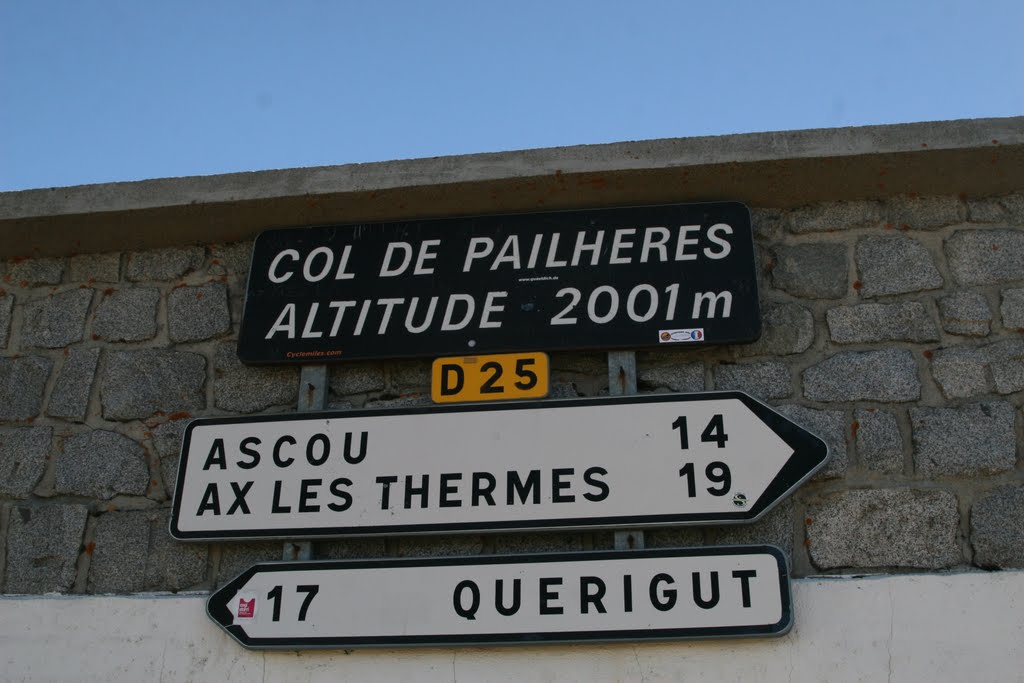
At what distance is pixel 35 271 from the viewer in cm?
365

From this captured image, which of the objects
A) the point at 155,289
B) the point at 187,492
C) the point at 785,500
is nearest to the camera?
the point at 785,500

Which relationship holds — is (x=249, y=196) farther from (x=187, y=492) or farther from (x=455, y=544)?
(x=455, y=544)

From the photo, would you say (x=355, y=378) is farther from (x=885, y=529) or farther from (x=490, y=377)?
(x=885, y=529)

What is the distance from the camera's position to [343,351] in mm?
3225

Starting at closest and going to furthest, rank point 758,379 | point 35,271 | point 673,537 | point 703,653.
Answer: point 703,653 < point 673,537 < point 758,379 < point 35,271

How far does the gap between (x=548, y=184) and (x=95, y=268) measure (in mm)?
1790

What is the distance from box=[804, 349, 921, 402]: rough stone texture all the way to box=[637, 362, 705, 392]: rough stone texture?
35 cm

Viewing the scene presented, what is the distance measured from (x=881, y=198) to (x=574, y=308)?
1.17 m

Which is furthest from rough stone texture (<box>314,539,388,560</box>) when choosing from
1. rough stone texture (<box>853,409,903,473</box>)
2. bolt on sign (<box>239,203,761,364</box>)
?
rough stone texture (<box>853,409,903,473</box>)

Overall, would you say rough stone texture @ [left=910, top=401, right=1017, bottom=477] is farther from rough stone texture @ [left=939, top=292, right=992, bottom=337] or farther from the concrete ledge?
the concrete ledge

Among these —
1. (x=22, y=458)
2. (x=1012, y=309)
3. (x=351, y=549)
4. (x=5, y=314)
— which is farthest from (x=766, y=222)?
(x=5, y=314)

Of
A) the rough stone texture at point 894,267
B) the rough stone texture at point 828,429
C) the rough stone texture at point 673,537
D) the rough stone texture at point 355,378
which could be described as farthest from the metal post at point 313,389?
the rough stone texture at point 894,267

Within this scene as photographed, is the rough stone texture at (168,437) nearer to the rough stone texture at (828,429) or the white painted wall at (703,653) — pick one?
the white painted wall at (703,653)

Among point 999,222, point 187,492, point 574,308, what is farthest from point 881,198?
point 187,492
